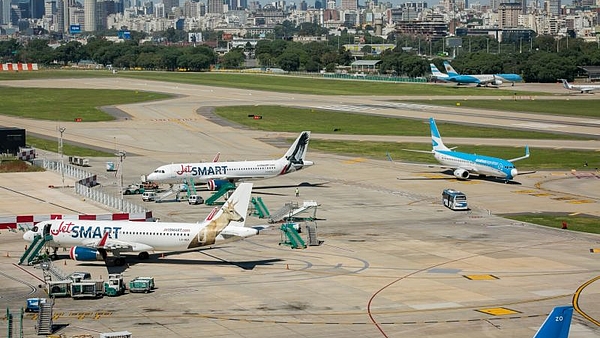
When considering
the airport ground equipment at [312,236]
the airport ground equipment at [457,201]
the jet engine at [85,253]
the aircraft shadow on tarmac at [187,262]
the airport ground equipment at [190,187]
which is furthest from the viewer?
the airport ground equipment at [190,187]

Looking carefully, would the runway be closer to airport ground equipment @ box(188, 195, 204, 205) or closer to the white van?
the white van

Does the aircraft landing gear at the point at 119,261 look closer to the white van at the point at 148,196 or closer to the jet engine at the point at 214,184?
the white van at the point at 148,196

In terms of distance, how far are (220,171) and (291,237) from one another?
30976mm

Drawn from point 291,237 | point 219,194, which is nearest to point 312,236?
point 291,237

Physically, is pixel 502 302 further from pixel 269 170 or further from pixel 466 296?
pixel 269 170

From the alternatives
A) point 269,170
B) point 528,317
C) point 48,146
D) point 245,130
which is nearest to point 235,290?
point 528,317

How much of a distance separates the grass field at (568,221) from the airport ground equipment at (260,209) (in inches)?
915

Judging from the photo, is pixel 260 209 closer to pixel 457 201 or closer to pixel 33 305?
pixel 457 201

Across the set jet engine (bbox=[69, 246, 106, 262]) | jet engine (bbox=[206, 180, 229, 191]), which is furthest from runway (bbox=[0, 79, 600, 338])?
jet engine (bbox=[206, 180, 229, 191])

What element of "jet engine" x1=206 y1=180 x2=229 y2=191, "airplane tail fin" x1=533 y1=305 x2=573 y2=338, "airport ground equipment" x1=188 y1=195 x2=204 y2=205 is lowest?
"airport ground equipment" x1=188 y1=195 x2=204 y2=205

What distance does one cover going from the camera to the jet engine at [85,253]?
7838 centimetres

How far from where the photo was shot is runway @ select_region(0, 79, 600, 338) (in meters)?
63.1

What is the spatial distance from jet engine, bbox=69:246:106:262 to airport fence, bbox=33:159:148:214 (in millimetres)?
23809

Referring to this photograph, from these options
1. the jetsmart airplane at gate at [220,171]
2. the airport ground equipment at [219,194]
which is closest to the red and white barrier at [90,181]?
the jetsmart airplane at gate at [220,171]
